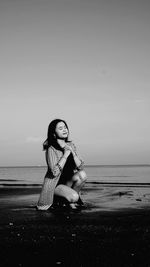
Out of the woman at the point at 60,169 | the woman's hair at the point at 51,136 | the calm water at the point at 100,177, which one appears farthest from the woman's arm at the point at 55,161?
the calm water at the point at 100,177

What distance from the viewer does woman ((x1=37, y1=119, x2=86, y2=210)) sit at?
6660mm

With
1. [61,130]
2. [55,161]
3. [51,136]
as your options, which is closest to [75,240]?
[55,161]

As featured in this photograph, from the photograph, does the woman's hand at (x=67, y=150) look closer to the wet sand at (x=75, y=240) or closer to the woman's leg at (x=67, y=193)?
the woman's leg at (x=67, y=193)

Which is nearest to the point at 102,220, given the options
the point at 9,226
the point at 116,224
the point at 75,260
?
the point at 116,224

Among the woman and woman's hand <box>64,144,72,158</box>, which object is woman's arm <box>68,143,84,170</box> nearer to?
the woman

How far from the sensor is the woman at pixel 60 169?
21.9 ft

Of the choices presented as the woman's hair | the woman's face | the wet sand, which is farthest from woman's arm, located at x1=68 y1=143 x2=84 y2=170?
the wet sand

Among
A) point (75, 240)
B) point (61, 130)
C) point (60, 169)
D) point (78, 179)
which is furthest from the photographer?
point (78, 179)

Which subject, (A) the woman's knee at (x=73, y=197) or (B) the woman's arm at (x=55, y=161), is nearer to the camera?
(B) the woman's arm at (x=55, y=161)

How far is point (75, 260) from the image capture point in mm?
2957

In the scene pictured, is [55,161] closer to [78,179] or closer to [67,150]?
[67,150]

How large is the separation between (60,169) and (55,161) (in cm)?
28

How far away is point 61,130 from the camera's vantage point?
688cm

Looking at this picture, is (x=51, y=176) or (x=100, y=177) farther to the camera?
(x=100, y=177)
